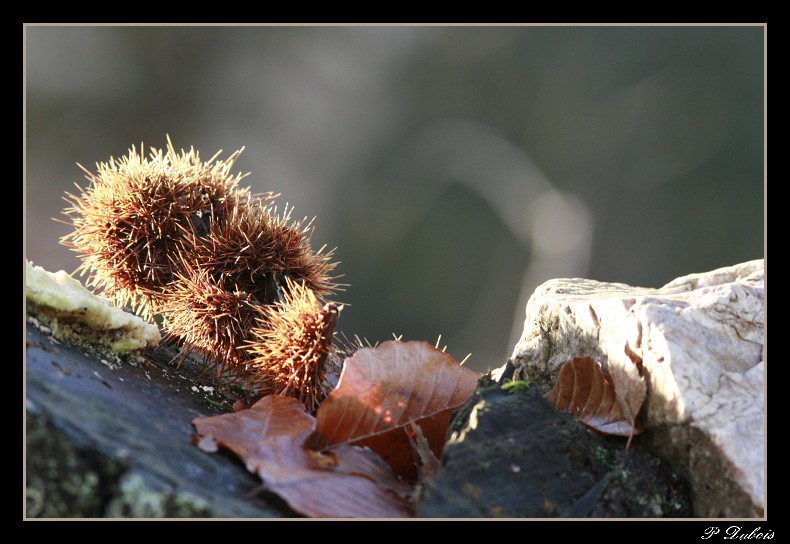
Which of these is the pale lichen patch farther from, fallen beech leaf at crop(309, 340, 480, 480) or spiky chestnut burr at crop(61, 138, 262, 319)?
fallen beech leaf at crop(309, 340, 480, 480)

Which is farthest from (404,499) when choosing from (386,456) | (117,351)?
(117,351)

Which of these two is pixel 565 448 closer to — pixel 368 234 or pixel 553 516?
pixel 553 516

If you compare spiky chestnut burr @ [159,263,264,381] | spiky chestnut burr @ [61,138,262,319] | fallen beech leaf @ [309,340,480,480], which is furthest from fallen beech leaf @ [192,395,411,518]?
spiky chestnut burr @ [61,138,262,319]

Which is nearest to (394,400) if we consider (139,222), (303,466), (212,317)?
(303,466)

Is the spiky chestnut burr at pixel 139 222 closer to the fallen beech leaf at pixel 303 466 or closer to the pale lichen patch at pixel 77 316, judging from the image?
the pale lichen patch at pixel 77 316

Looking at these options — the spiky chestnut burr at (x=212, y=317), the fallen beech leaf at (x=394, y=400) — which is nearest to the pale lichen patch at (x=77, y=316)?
the spiky chestnut burr at (x=212, y=317)

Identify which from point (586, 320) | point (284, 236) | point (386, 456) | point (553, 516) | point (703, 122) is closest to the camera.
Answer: point (553, 516)
